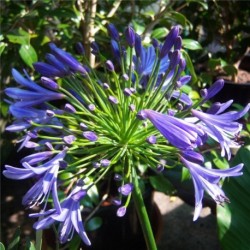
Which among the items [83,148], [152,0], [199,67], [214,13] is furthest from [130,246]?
[214,13]

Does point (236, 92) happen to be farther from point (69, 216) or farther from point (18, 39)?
point (69, 216)

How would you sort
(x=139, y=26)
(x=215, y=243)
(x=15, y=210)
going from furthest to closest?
(x=15, y=210) < (x=215, y=243) < (x=139, y=26)

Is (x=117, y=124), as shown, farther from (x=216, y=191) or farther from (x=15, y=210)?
(x=15, y=210)

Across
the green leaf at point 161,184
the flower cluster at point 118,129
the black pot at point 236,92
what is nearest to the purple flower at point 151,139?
the flower cluster at point 118,129

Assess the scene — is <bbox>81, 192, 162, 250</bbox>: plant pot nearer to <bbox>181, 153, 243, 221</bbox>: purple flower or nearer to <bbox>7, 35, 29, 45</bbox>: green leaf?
<bbox>7, 35, 29, 45</bbox>: green leaf

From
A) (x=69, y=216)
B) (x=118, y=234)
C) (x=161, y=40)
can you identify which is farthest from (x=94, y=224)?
(x=161, y=40)

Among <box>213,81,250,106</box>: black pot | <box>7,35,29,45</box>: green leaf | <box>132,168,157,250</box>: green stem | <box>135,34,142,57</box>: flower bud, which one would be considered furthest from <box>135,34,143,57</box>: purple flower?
<box>213,81,250,106</box>: black pot
